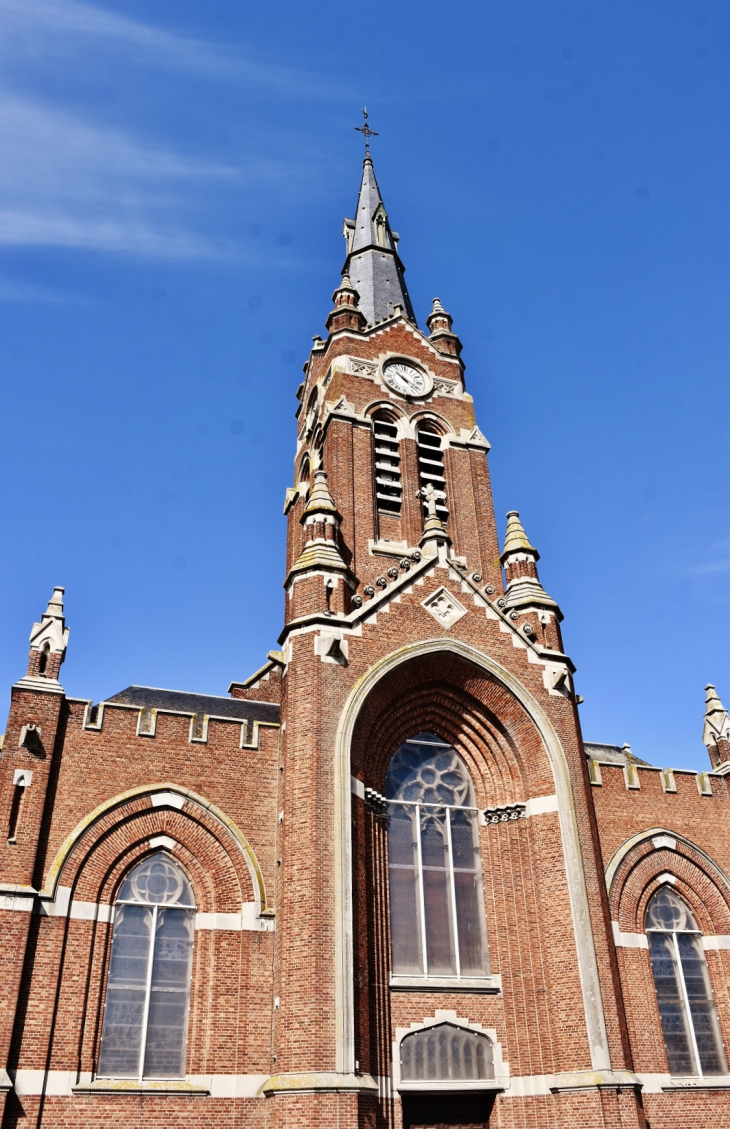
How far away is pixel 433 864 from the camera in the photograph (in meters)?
20.8

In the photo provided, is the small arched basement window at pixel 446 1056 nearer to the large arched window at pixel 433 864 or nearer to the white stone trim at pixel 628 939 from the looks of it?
the large arched window at pixel 433 864

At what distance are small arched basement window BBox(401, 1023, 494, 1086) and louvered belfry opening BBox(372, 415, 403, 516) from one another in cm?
1508

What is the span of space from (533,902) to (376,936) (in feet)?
12.2

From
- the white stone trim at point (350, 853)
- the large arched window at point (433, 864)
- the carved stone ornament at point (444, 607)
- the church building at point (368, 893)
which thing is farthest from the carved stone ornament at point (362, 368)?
the large arched window at point (433, 864)

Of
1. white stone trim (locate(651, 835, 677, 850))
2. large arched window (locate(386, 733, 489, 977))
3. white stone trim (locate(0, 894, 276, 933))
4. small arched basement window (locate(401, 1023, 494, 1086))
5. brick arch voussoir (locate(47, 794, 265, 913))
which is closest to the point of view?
white stone trim (locate(0, 894, 276, 933))

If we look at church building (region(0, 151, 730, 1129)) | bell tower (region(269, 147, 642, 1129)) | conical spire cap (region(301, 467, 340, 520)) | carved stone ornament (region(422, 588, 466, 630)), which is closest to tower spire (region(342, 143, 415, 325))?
bell tower (region(269, 147, 642, 1129))

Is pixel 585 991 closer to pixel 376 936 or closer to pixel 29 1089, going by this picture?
pixel 376 936

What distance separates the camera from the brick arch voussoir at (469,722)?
21.5 m

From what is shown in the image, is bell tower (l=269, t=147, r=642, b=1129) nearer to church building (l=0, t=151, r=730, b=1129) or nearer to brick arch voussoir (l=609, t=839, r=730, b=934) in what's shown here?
church building (l=0, t=151, r=730, b=1129)

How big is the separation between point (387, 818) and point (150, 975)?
5726 mm

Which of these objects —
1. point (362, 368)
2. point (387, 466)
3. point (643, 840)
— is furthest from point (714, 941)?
point (362, 368)

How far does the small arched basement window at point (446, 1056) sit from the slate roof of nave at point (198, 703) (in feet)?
31.3

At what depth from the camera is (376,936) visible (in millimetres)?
18938

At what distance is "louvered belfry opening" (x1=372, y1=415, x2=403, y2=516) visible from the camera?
1159 inches
